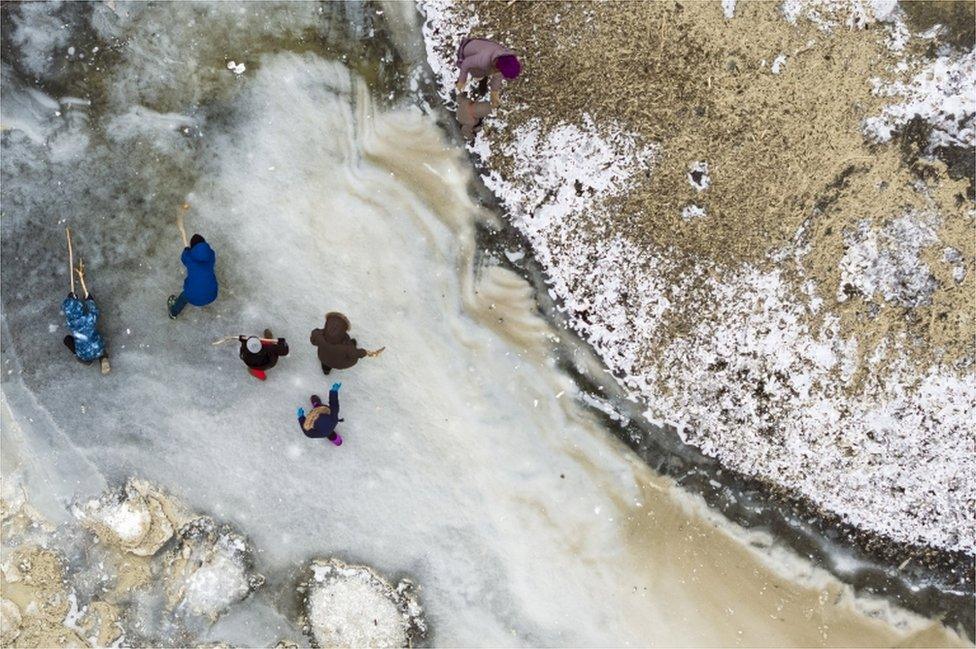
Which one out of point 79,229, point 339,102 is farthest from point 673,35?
point 79,229

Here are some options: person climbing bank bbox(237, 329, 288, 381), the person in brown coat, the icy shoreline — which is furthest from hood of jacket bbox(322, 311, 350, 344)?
the icy shoreline

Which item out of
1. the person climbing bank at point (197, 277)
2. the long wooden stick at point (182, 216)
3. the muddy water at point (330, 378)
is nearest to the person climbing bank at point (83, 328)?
the muddy water at point (330, 378)

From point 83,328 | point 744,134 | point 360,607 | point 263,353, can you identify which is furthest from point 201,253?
point 744,134

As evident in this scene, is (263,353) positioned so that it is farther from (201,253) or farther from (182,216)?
(182,216)

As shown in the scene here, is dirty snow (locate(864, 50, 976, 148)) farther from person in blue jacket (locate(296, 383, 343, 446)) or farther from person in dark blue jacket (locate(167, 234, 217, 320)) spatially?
person in dark blue jacket (locate(167, 234, 217, 320))

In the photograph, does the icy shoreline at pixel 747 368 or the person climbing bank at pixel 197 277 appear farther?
the icy shoreline at pixel 747 368

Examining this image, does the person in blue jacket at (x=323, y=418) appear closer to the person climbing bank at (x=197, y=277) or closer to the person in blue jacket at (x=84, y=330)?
the person climbing bank at (x=197, y=277)
